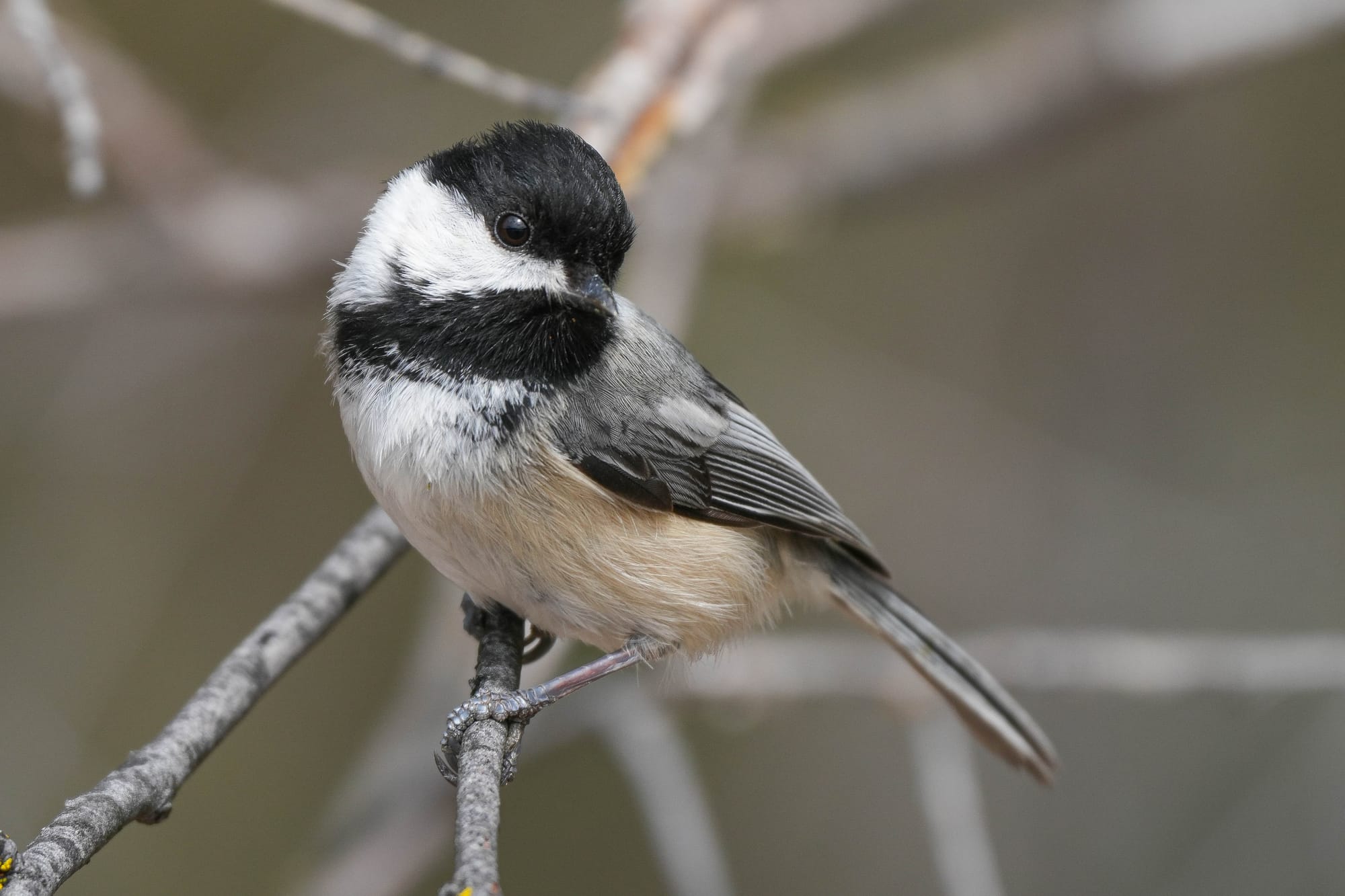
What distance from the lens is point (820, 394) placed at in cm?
522

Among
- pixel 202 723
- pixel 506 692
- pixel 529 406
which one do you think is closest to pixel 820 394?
pixel 529 406

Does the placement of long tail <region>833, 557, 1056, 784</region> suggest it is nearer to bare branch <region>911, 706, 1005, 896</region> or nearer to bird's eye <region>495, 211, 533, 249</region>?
bare branch <region>911, 706, 1005, 896</region>

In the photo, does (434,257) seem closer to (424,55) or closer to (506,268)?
(506,268)

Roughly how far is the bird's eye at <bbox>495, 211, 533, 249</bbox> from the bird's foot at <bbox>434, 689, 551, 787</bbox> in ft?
2.65

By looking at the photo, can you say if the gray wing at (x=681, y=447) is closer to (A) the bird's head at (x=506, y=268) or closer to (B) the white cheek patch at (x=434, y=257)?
(A) the bird's head at (x=506, y=268)

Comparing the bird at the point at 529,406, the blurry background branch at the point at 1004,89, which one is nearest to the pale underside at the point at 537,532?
the bird at the point at 529,406

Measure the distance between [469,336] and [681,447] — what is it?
1.73ft

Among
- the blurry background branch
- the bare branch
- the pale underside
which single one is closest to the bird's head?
the pale underside

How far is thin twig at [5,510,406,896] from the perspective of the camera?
4.74ft

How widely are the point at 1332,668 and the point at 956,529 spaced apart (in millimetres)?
2447

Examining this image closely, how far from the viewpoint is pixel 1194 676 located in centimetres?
270

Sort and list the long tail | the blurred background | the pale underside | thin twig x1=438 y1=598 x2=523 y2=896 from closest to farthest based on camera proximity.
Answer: thin twig x1=438 y1=598 x2=523 y2=896 < the pale underside < the long tail < the blurred background

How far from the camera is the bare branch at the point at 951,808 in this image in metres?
2.65

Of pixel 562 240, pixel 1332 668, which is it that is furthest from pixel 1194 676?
pixel 562 240
